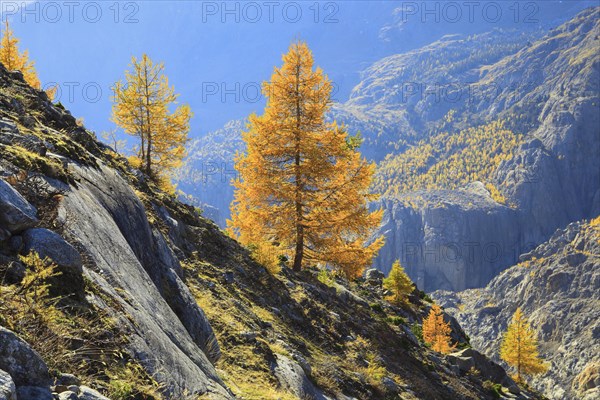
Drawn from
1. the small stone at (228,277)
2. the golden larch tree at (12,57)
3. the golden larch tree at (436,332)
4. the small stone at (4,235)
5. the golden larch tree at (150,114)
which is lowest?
the small stone at (4,235)

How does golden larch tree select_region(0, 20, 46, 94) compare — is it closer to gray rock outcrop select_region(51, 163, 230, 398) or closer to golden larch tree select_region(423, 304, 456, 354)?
gray rock outcrop select_region(51, 163, 230, 398)

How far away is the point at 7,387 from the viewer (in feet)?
9.89

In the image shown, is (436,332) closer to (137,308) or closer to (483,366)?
(483,366)

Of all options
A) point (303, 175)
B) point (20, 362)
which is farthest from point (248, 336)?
point (303, 175)

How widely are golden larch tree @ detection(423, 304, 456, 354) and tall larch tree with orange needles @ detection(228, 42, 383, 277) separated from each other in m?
12.1

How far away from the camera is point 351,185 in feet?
67.6

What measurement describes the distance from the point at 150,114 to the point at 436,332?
23431 mm

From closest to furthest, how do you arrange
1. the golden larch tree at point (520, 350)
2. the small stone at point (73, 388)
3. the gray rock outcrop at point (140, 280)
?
the small stone at point (73, 388)
the gray rock outcrop at point (140, 280)
the golden larch tree at point (520, 350)

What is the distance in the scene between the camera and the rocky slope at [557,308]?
4550 inches

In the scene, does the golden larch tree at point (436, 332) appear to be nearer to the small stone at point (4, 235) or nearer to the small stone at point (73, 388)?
the small stone at point (4, 235)

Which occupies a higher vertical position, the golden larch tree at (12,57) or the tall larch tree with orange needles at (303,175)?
the golden larch tree at (12,57)

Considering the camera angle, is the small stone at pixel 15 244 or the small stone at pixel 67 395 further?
the small stone at pixel 15 244

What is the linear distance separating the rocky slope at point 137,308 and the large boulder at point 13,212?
1cm

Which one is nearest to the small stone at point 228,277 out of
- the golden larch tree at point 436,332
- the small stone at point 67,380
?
the small stone at point 67,380
